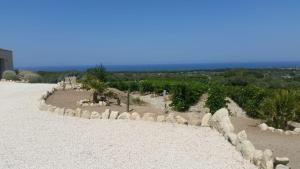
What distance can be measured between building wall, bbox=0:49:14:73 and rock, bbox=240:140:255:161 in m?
34.2

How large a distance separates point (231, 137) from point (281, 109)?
292 cm

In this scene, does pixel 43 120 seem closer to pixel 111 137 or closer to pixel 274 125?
pixel 111 137

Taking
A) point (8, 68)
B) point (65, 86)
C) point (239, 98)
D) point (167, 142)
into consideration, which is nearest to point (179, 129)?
point (167, 142)

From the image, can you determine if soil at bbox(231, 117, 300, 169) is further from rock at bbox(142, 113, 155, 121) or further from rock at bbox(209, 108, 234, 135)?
rock at bbox(142, 113, 155, 121)

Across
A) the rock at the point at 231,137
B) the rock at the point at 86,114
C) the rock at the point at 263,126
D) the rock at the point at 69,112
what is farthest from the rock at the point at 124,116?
the rock at the point at 263,126

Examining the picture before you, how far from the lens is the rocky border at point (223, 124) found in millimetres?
7180

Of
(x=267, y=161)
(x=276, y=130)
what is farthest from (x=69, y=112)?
(x=267, y=161)

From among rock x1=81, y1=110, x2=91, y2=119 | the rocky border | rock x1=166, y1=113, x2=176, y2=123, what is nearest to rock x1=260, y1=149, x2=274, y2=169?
the rocky border

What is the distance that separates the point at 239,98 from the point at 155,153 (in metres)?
13.3

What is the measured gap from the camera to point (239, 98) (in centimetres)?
2094

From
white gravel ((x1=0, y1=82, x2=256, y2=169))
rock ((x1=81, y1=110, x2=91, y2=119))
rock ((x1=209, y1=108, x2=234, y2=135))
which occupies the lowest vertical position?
white gravel ((x1=0, y1=82, x2=256, y2=169))

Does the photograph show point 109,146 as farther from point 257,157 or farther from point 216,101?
point 216,101

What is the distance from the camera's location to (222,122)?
1049 centimetres

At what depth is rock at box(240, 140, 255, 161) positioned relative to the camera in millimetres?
7895
